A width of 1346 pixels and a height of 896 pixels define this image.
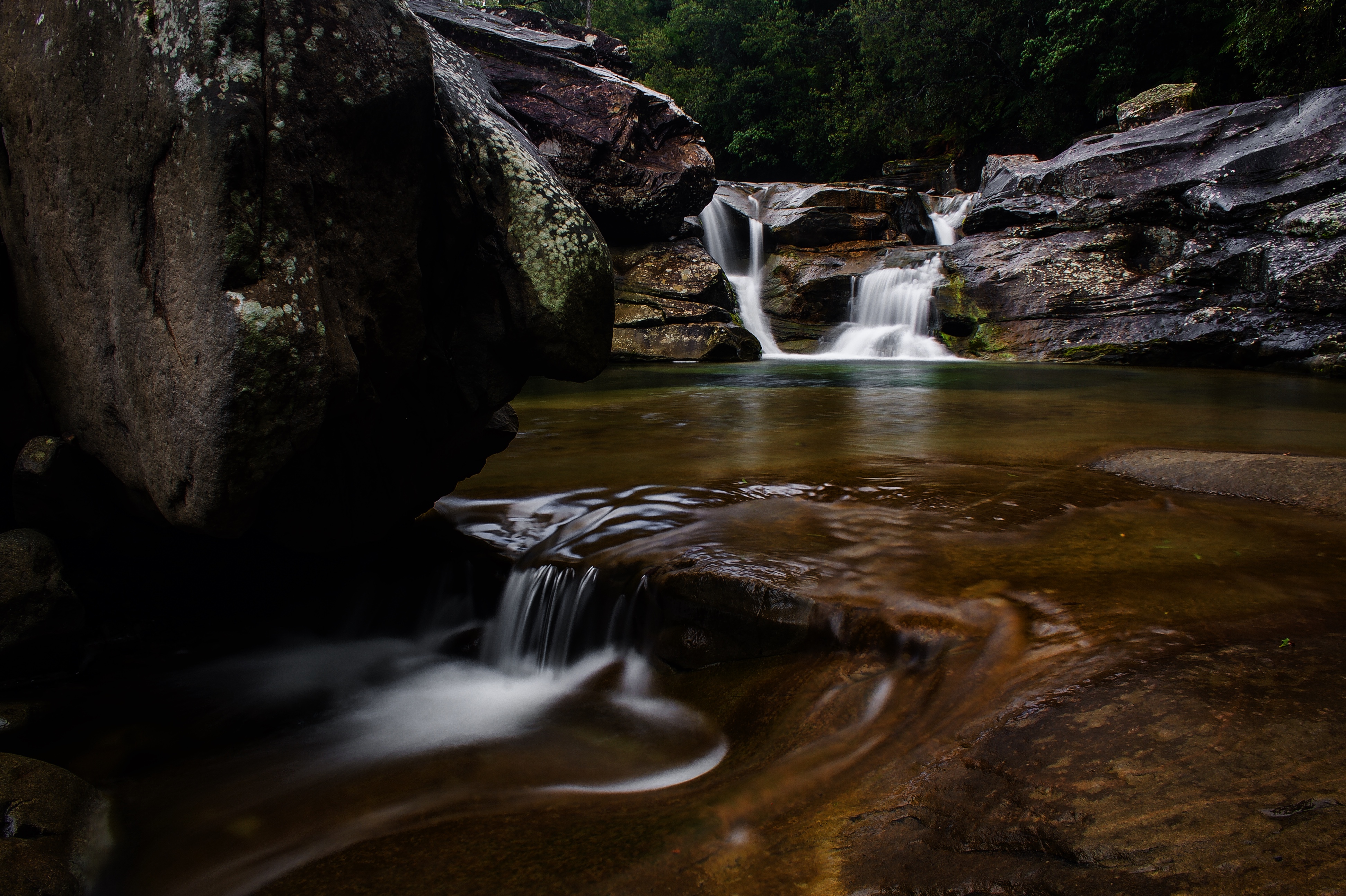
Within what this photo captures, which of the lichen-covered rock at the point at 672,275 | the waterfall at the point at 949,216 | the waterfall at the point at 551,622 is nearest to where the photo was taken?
the waterfall at the point at 551,622

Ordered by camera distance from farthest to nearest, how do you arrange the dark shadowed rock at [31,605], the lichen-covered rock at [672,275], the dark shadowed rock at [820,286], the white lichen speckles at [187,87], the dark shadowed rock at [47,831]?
the dark shadowed rock at [820,286] → the lichen-covered rock at [672,275] → the dark shadowed rock at [31,605] → the white lichen speckles at [187,87] → the dark shadowed rock at [47,831]

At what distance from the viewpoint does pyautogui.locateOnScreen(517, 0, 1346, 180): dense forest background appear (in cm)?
1927

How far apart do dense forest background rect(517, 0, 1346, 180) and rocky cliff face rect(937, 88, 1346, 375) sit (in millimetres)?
2961

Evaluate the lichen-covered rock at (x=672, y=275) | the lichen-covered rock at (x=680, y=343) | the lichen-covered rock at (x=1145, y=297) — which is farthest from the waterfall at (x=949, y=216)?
the lichen-covered rock at (x=680, y=343)

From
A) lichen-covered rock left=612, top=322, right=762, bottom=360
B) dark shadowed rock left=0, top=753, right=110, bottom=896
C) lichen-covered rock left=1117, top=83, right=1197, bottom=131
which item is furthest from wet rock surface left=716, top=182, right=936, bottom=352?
dark shadowed rock left=0, top=753, right=110, bottom=896

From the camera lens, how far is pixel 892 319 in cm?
1588

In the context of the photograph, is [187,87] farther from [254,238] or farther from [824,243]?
[824,243]

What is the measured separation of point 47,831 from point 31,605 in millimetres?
1231

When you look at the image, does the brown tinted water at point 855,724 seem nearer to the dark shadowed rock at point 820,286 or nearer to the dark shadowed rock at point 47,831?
the dark shadowed rock at point 47,831

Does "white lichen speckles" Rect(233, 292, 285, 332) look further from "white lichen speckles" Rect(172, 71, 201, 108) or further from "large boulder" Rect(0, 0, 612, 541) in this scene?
"white lichen speckles" Rect(172, 71, 201, 108)

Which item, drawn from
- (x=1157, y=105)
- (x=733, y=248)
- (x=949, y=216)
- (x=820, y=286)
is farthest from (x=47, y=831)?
(x=949, y=216)

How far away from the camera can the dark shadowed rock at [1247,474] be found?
3.47 metres

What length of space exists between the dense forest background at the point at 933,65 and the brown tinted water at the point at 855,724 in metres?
15.9

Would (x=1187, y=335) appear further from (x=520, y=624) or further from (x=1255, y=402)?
(x=520, y=624)
